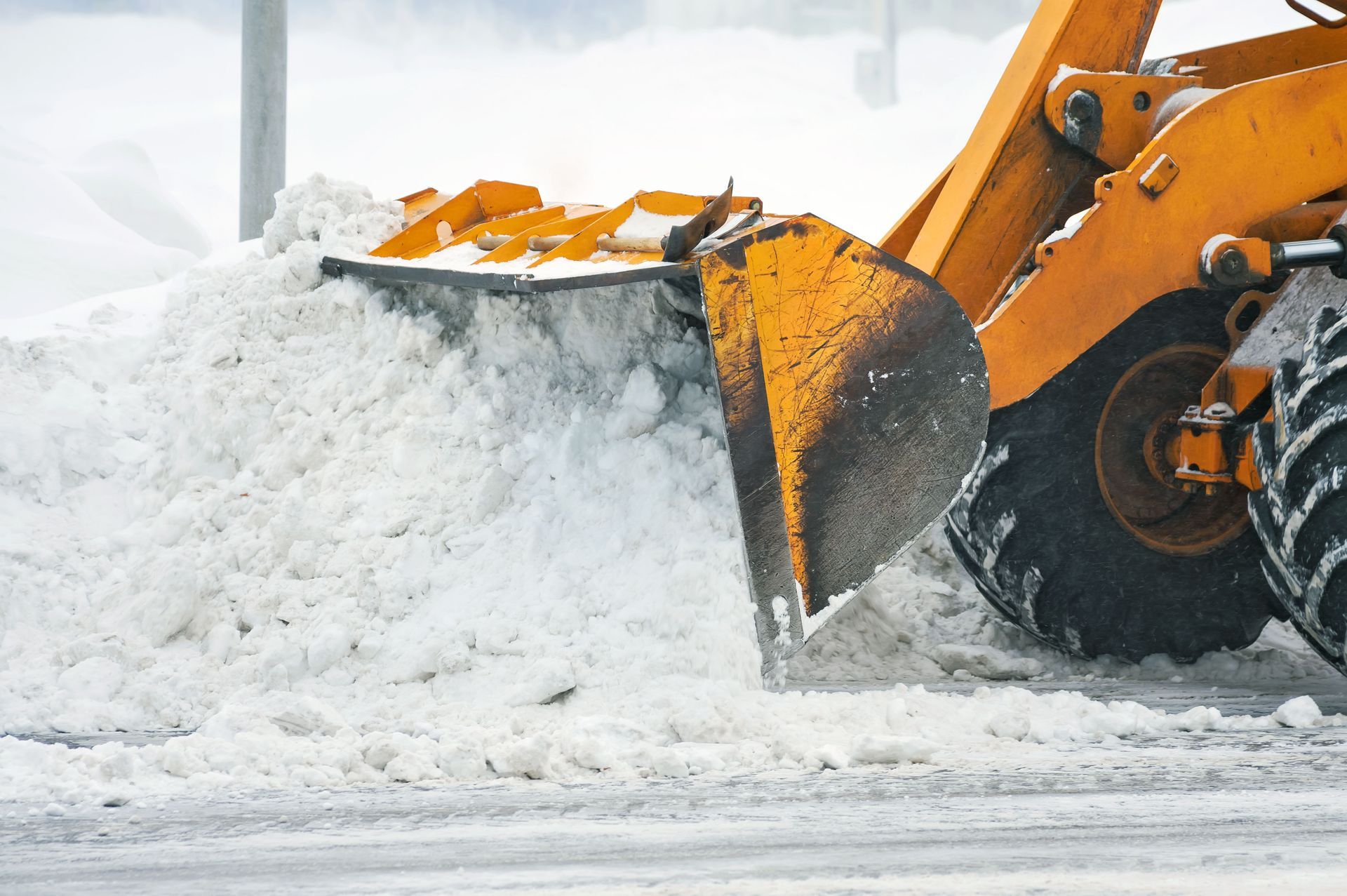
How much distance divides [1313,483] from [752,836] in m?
1.61

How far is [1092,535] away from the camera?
3557mm

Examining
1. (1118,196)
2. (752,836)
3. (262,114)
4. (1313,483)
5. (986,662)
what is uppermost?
(262,114)

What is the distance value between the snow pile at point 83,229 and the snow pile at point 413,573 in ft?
15.7

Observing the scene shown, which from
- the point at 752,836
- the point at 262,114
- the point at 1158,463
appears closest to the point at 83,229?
the point at 262,114

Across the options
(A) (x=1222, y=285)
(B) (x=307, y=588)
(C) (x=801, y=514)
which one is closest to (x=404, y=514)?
(B) (x=307, y=588)

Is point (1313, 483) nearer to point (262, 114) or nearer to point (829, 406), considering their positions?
point (829, 406)

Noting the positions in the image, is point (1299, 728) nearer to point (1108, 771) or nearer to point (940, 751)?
point (1108, 771)

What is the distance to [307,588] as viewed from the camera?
10.9 feet

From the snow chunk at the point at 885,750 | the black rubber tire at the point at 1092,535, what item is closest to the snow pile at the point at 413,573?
the snow chunk at the point at 885,750

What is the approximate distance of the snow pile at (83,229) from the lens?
8.69 meters

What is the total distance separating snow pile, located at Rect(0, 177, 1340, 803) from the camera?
8.77ft

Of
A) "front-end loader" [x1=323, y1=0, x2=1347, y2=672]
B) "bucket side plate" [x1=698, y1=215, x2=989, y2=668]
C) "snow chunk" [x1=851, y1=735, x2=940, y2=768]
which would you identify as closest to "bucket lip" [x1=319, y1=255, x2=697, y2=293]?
"front-end loader" [x1=323, y1=0, x2=1347, y2=672]

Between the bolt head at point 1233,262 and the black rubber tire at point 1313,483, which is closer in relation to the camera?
the black rubber tire at point 1313,483

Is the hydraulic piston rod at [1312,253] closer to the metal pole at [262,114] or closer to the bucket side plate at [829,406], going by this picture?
the bucket side plate at [829,406]
